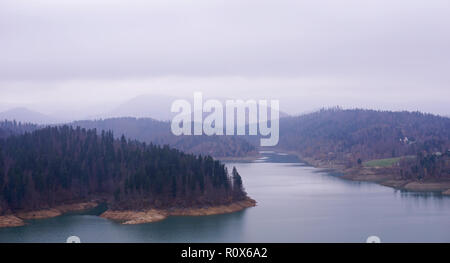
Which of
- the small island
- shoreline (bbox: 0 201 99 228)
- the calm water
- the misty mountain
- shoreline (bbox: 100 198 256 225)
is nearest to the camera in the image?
the calm water

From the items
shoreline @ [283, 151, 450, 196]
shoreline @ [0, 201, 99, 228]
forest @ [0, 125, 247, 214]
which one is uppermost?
forest @ [0, 125, 247, 214]

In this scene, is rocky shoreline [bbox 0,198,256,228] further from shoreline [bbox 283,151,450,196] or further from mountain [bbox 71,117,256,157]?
mountain [bbox 71,117,256,157]

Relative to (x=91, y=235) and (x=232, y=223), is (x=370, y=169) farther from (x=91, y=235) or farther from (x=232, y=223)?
(x=91, y=235)

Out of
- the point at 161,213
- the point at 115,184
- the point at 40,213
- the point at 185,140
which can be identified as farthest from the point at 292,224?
the point at 185,140

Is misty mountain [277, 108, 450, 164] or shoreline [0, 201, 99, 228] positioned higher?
misty mountain [277, 108, 450, 164]

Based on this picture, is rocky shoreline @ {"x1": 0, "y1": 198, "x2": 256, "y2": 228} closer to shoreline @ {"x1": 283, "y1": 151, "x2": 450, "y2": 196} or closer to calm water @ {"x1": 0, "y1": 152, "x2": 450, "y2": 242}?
calm water @ {"x1": 0, "y1": 152, "x2": 450, "y2": 242}

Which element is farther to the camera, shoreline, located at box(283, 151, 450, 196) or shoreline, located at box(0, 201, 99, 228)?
shoreline, located at box(283, 151, 450, 196)

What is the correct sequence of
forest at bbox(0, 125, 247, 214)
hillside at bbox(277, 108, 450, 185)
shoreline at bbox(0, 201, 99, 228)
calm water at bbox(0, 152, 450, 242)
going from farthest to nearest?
hillside at bbox(277, 108, 450, 185) < forest at bbox(0, 125, 247, 214) < shoreline at bbox(0, 201, 99, 228) < calm water at bbox(0, 152, 450, 242)

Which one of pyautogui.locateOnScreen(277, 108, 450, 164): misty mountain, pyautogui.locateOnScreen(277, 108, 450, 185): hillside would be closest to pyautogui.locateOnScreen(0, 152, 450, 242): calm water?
pyautogui.locateOnScreen(277, 108, 450, 185): hillside
